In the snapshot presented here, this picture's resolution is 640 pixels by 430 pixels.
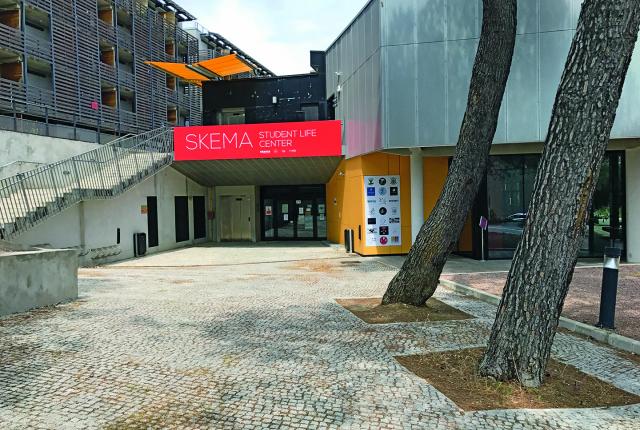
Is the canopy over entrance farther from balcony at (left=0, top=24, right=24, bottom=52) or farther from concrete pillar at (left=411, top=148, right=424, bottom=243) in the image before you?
concrete pillar at (left=411, top=148, right=424, bottom=243)

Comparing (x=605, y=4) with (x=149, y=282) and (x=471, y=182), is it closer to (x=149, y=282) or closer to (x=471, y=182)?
(x=471, y=182)

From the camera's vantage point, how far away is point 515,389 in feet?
14.9

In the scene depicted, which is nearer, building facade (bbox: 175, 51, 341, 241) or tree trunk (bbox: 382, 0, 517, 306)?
tree trunk (bbox: 382, 0, 517, 306)

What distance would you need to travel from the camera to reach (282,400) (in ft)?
14.5

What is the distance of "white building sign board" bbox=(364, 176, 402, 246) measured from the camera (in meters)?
16.7

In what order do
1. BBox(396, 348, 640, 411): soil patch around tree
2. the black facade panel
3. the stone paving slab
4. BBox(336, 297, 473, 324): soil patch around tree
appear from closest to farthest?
BBox(396, 348, 640, 411): soil patch around tree < the stone paving slab < BBox(336, 297, 473, 324): soil patch around tree < the black facade panel

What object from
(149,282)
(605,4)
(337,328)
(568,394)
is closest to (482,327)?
(337,328)

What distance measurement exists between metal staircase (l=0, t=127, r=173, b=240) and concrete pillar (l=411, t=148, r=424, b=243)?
935cm

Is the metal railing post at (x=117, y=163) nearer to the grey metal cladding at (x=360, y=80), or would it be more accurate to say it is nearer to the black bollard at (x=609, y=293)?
the grey metal cladding at (x=360, y=80)

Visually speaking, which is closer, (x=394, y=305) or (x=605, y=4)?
(x=605, y=4)

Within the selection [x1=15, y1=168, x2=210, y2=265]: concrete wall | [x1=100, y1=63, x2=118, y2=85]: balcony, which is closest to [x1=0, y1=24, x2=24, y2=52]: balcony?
[x1=100, y1=63, x2=118, y2=85]: balcony

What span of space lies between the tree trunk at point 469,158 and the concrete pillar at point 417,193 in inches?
297

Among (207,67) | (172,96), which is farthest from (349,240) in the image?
(172,96)

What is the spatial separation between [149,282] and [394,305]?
20.6ft
